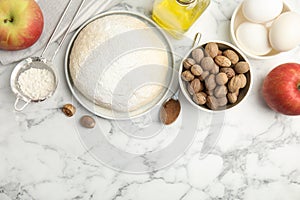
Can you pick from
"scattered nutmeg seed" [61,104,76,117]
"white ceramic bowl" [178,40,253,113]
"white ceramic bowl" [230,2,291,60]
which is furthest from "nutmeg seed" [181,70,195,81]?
"scattered nutmeg seed" [61,104,76,117]

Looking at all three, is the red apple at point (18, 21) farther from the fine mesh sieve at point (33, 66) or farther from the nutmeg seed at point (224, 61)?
the nutmeg seed at point (224, 61)

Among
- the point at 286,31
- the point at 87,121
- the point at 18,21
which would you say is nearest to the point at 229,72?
the point at 286,31

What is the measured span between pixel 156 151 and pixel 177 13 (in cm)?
28

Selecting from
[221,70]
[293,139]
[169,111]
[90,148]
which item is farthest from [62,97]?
[293,139]

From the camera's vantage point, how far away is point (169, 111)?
3.35ft

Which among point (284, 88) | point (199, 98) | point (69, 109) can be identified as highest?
point (284, 88)

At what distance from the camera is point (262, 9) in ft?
3.15

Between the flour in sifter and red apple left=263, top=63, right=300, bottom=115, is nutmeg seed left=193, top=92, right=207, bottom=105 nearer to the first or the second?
red apple left=263, top=63, right=300, bottom=115

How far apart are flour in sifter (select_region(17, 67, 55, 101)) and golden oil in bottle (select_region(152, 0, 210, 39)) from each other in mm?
251

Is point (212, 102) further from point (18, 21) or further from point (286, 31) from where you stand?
point (18, 21)

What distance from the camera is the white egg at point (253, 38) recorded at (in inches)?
38.8

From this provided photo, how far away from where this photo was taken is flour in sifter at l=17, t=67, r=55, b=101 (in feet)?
3.23

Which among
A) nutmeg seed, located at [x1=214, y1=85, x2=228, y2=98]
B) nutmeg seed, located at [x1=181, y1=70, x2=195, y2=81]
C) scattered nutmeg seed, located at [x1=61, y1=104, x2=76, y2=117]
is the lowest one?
scattered nutmeg seed, located at [x1=61, y1=104, x2=76, y2=117]

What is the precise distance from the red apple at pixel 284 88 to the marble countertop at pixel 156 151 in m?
0.05
